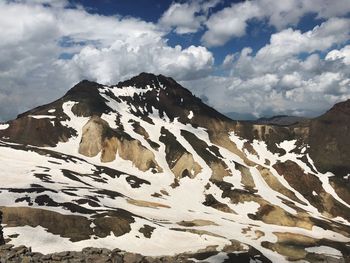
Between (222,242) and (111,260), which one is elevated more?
(111,260)

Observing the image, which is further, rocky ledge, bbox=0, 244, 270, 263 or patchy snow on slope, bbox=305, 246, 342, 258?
patchy snow on slope, bbox=305, 246, 342, 258

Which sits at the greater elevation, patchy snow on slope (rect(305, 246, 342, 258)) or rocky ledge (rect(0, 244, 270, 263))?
rocky ledge (rect(0, 244, 270, 263))

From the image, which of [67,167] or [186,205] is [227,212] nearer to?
[186,205]

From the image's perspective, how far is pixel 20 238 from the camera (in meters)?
97.0

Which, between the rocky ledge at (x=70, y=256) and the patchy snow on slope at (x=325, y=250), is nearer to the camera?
the rocky ledge at (x=70, y=256)

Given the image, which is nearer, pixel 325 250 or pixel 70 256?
pixel 70 256

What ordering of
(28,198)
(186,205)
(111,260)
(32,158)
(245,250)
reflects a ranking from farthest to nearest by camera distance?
(32,158), (186,205), (28,198), (245,250), (111,260)

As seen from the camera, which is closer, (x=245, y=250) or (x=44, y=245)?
(x=44, y=245)

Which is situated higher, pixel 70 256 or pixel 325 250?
pixel 70 256

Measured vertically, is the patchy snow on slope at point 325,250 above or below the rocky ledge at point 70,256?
below

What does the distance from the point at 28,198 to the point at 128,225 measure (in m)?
28.5

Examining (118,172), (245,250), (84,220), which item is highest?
(118,172)

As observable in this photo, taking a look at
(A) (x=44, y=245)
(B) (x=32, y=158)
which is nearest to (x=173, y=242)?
(A) (x=44, y=245)

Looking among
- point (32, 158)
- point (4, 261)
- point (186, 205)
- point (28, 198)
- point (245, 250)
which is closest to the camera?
point (4, 261)
